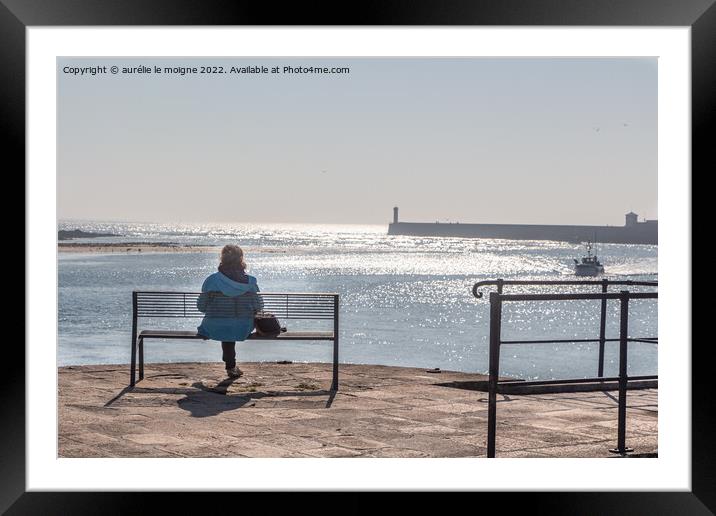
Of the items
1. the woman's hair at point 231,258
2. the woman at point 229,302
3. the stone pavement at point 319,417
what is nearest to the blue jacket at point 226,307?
the woman at point 229,302

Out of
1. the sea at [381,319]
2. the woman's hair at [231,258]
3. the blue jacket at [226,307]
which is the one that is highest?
the woman's hair at [231,258]

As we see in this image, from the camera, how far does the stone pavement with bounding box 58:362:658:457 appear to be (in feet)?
21.4

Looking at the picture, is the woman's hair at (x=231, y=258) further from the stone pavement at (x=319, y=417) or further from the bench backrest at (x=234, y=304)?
the stone pavement at (x=319, y=417)

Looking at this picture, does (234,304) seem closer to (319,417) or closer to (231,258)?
(231,258)

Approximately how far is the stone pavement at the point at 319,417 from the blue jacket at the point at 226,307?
0.43 metres

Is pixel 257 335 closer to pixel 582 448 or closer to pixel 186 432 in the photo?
pixel 186 432

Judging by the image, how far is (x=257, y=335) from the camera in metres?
9.48

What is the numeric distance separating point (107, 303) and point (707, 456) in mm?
41038

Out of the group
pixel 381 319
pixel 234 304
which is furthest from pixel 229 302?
pixel 381 319

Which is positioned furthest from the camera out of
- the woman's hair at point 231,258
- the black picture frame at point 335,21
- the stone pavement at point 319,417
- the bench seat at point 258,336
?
the woman's hair at point 231,258

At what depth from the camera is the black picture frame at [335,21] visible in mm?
4621

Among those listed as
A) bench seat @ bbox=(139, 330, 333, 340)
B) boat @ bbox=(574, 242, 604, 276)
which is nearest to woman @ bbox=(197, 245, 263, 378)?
bench seat @ bbox=(139, 330, 333, 340)

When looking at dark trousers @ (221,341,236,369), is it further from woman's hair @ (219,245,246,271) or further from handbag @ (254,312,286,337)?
woman's hair @ (219,245,246,271)

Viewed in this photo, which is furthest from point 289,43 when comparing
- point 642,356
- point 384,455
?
point 642,356
